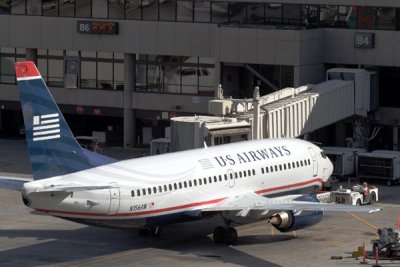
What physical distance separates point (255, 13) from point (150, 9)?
8.85 m

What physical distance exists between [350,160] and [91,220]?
109 ft

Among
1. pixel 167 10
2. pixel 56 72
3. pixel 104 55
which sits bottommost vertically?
pixel 56 72

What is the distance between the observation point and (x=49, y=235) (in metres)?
74.4

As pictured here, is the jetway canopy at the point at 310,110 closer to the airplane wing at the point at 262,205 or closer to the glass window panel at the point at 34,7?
the airplane wing at the point at 262,205

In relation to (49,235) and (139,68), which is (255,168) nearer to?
(49,235)

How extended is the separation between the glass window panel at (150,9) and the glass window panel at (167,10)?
0.52 m

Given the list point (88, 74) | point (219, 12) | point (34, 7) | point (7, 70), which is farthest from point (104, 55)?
point (219, 12)

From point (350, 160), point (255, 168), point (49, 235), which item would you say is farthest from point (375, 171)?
point (49, 235)

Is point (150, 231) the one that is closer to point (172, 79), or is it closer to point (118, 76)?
point (172, 79)

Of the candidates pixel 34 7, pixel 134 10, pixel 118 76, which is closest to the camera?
pixel 134 10

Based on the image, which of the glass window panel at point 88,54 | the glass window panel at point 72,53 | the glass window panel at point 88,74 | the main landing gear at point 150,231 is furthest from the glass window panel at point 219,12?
the main landing gear at point 150,231

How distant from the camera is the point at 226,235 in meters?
71.8

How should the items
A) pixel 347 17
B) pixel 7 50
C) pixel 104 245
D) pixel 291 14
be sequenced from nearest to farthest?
pixel 104 245
pixel 347 17
pixel 291 14
pixel 7 50

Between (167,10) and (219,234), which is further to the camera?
(167,10)
